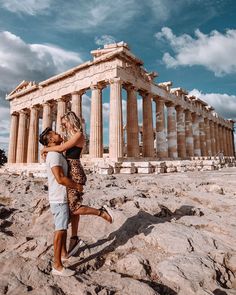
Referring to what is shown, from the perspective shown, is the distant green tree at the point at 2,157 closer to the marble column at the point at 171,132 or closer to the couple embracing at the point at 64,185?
the marble column at the point at 171,132

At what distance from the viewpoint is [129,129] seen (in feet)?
79.6

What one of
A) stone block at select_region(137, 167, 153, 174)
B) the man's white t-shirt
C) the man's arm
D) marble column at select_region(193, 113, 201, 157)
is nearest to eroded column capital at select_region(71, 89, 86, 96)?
stone block at select_region(137, 167, 153, 174)

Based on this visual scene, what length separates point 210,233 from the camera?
475cm

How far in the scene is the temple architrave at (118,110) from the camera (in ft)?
72.6

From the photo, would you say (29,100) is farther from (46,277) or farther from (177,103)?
(46,277)

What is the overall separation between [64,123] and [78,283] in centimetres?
247

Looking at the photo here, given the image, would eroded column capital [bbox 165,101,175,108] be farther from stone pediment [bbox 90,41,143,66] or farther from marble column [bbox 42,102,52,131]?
marble column [bbox 42,102,52,131]

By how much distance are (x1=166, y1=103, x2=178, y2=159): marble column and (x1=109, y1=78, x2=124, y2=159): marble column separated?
10563 mm

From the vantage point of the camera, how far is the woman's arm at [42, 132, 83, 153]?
12.7 ft

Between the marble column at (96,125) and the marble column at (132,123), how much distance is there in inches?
107

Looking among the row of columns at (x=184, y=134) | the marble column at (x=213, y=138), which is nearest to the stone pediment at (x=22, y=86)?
the row of columns at (x=184, y=134)

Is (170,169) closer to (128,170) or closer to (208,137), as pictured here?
(128,170)

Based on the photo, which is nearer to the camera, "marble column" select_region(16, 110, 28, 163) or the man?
the man

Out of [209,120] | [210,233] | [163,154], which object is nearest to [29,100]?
[163,154]
